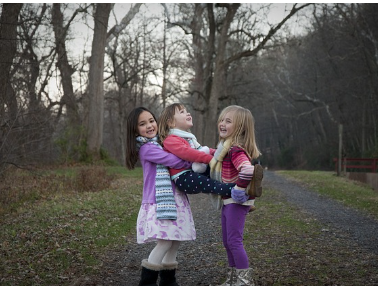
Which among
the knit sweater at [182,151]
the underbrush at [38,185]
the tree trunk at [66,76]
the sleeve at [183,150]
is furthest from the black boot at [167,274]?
the tree trunk at [66,76]

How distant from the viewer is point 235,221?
4.84m

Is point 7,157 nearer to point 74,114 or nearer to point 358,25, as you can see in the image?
point 74,114

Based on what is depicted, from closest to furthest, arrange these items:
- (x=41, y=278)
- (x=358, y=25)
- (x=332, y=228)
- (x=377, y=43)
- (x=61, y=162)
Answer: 1. (x=41, y=278)
2. (x=332, y=228)
3. (x=61, y=162)
4. (x=377, y=43)
5. (x=358, y=25)

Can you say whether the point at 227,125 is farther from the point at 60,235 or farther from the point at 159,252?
the point at 60,235

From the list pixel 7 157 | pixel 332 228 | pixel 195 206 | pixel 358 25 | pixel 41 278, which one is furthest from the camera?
pixel 358 25

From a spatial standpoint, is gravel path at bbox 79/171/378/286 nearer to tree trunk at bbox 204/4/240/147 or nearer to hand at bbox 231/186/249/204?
hand at bbox 231/186/249/204

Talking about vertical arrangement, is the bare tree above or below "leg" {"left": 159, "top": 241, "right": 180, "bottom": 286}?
above

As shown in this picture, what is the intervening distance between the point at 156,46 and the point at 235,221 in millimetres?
32132

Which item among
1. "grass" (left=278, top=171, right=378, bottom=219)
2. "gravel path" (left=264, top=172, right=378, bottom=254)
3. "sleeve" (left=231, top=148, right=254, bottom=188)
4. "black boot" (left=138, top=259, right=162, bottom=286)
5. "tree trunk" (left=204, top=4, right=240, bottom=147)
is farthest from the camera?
"tree trunk" (left=204, top=4, right=240, bottom=147)

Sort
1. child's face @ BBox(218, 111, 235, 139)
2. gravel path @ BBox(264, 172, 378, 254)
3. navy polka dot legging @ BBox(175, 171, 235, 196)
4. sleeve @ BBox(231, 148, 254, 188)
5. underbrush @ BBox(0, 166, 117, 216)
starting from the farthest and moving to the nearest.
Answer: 1. underbrush @ BBox(0, 166, 117, 216)
2. gravel path @ BBox(264, 172, 378, 254)
3. child's face @ BBox(218, 111, 235, 139)
4. navy polka dot legging @ BBox(175, 171, 235, 196)
5. sleeve @ BBox(231, 148, 254, 188)

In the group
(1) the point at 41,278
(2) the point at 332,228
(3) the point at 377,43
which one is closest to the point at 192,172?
(1) the point at 41,278

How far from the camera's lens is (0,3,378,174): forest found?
1234 centimetres

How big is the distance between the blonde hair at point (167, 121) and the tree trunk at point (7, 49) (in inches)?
248

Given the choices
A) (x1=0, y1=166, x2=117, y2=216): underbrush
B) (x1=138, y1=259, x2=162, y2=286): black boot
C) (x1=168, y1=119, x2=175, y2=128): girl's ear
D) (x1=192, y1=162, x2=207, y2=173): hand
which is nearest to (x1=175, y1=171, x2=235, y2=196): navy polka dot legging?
(x1=192, y1=162, x2=207, y2=173): hand
